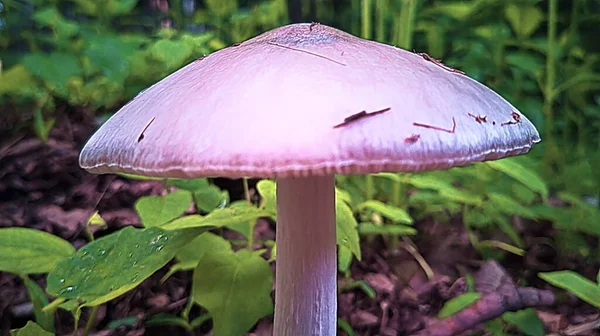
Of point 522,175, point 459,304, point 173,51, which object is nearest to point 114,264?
point 459,304

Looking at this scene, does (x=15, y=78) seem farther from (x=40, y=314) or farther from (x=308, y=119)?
(x=308, y=119)

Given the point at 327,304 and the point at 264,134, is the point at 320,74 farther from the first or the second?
the point at 327,304

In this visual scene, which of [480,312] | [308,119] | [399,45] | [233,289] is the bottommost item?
[480,312]

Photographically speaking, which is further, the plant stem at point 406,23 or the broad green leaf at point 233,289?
the plant stem at point 406,23

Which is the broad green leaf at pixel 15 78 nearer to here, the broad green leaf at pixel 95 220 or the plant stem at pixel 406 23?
the broad green leaf at pixel 95 220

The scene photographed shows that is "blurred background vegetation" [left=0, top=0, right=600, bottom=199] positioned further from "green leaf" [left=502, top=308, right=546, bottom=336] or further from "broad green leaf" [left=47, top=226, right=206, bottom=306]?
"green leaf" [left=502, top=308, right=546, bottom=336]

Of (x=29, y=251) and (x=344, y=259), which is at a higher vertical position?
(x=29, y=251)

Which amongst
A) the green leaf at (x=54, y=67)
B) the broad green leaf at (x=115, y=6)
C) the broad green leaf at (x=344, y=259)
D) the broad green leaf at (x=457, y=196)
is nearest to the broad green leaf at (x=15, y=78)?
the green leaf at (x=54, y=67)
